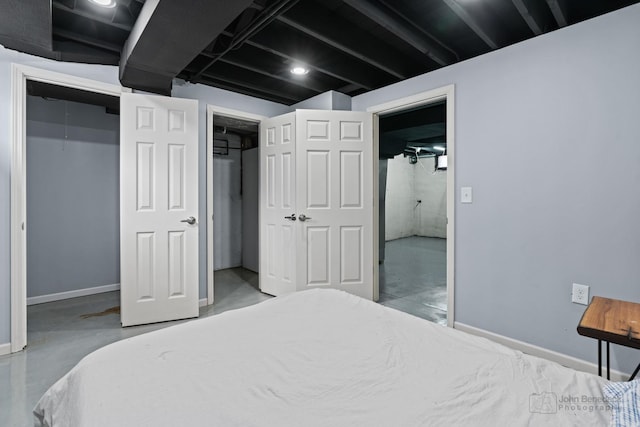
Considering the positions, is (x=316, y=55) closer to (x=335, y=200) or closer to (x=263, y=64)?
(x=263, y=64)

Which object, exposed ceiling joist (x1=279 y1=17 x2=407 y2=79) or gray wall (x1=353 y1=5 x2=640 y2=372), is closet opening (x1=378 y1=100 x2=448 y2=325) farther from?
gray wall (x1=353 y1=5 x2=640 y2=372)

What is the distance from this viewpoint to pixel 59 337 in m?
2.52

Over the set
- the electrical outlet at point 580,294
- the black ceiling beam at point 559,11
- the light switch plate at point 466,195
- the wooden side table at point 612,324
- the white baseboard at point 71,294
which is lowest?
the white baseboard at point 71,294

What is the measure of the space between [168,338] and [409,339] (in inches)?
36.8

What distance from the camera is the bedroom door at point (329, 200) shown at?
10.9 feet

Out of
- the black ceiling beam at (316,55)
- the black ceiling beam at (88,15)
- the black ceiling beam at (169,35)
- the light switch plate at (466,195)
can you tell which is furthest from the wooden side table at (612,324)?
the black ceiling beam at (88,15)

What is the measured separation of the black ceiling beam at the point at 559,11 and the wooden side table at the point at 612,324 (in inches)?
70.8

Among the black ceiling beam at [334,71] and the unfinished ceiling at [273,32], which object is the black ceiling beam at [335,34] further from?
the black ceiling beam at [334,71]

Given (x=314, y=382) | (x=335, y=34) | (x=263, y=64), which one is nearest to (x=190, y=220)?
(x=263, y=64)

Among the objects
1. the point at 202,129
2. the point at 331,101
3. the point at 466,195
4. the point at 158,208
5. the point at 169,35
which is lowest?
the point at 158,208

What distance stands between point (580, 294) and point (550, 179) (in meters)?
0.82

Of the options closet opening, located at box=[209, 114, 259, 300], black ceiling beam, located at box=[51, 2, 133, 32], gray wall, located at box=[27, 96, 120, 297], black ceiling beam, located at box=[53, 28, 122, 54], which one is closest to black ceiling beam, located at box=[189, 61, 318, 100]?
black ceiling beam, located at box=[53, 28, 122, 54]

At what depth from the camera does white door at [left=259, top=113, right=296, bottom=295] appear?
340 centimetres

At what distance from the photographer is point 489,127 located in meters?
2.48
